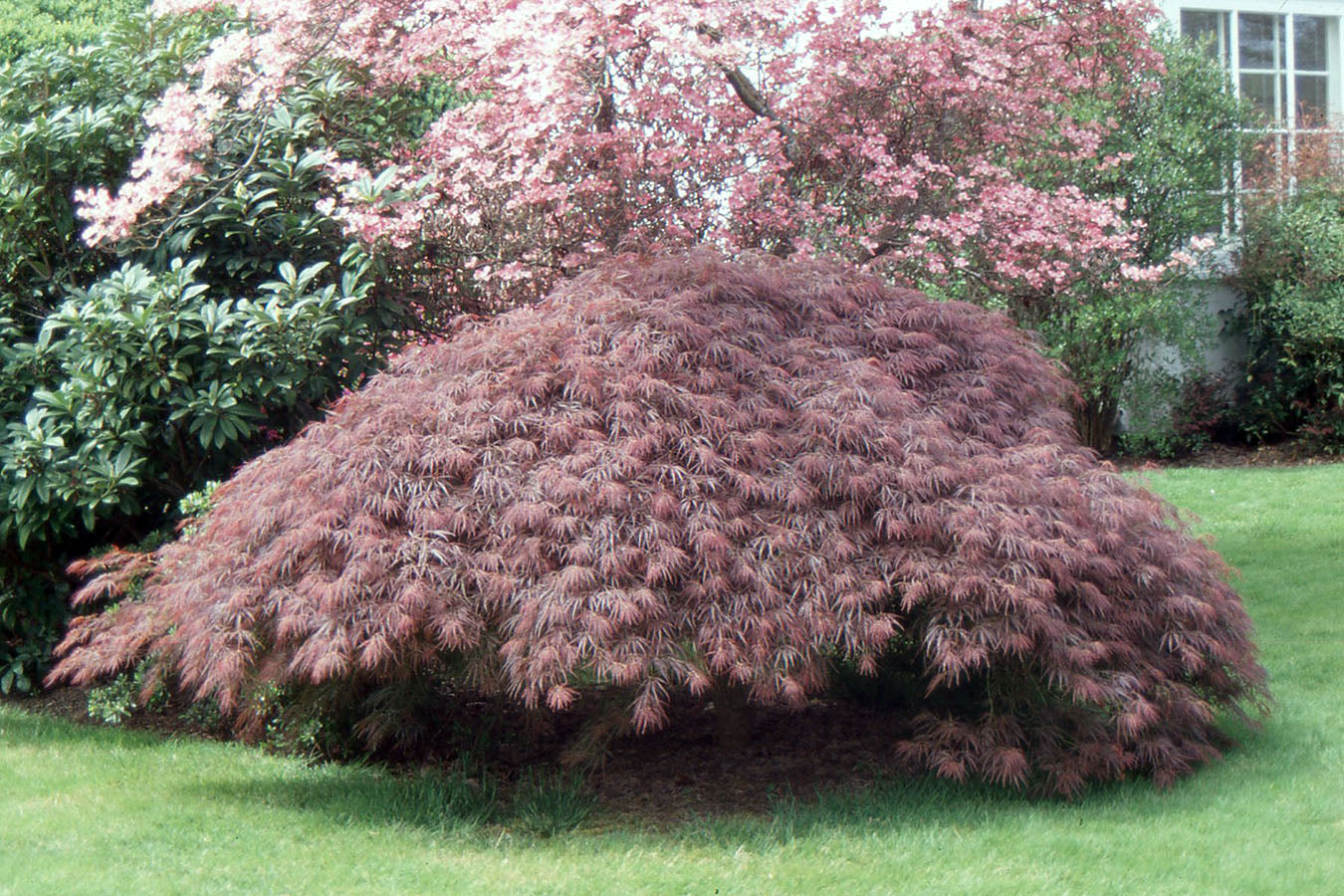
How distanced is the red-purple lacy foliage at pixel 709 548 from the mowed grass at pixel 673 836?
0.85ft

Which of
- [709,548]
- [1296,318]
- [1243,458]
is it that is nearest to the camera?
[709,548]

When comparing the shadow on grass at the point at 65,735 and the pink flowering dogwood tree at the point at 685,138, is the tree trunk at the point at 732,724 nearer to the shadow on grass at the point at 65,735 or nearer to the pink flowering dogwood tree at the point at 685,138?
the pink flowering dogwood tree at the point at 685,138

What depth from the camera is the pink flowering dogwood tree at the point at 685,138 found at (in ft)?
20.7

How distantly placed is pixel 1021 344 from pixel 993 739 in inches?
77.6

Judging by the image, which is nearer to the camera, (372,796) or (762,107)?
(372,796)

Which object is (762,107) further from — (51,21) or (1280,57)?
(51,21)

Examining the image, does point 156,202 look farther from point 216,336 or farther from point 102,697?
point 102,697

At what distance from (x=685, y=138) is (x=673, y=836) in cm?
364

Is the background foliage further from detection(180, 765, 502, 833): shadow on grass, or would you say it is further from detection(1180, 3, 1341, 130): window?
detection(1180, 3, 1341, 130): window

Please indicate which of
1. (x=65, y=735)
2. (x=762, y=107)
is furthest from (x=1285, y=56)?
(x=65, y=735)

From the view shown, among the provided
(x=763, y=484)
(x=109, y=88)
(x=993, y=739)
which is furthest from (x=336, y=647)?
(x=109, y=88)

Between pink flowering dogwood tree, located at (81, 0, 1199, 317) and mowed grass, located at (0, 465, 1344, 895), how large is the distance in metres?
2.67

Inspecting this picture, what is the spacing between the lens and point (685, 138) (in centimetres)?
661

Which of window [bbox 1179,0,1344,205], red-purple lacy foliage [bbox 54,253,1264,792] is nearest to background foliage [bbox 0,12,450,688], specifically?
red-purple lacy foliage [bbox 54,253,1264,792]
